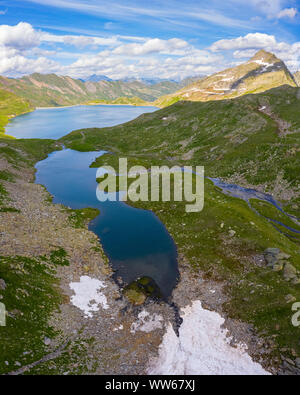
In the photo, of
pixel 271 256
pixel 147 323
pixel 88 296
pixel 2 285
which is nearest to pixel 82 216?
pixel 88 296

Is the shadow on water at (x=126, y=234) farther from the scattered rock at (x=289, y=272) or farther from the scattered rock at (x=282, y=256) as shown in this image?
the scattered rock at (x=282, y=256)

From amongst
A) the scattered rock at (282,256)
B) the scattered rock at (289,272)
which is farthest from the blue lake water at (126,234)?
the scattered rock at (282,256)

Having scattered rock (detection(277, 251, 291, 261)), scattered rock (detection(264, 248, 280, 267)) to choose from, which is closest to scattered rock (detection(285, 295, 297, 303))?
scattered rock (detection(264, 248, 280, 267))

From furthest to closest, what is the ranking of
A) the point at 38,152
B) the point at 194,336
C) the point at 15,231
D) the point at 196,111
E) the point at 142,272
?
the point at 196,111
the point at 38,152
the point at 15,231
the point at 142,272
the point at 194,336

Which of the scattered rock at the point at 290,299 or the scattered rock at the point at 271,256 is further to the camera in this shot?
the scattered rock at the point at 271,256

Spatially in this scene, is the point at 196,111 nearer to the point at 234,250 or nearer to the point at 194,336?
the point at 234,250

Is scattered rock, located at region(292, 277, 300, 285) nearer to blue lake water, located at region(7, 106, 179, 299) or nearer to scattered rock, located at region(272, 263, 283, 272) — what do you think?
scattered rock, located at region(272, 263, 283, 272)
